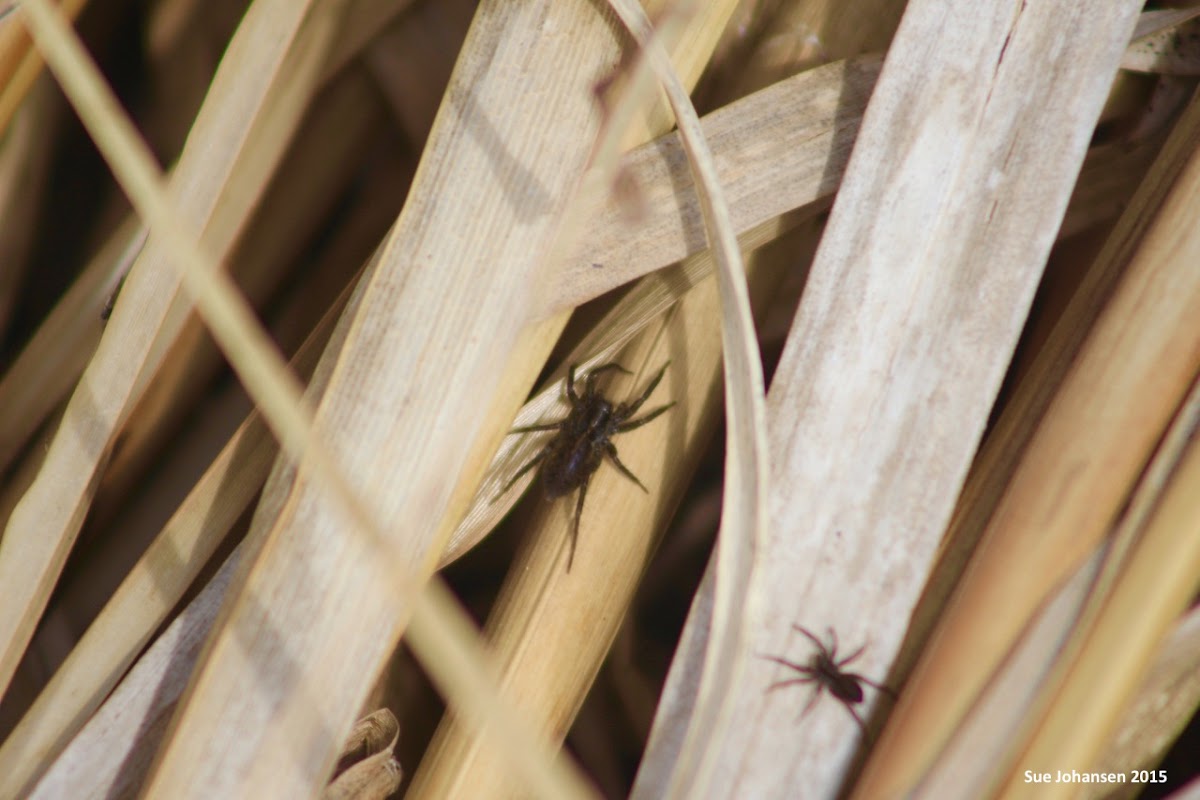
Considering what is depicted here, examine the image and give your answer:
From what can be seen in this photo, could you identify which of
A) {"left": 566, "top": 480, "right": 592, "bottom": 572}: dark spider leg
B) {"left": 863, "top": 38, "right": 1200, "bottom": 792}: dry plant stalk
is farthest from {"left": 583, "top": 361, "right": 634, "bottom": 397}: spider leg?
{"left": 863, "top": 38, "right": 1200, "bottom": 792}: dry plant stalk

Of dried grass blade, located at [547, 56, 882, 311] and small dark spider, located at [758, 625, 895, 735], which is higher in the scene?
dried grass blade, located at [547, 56, 882, 311]

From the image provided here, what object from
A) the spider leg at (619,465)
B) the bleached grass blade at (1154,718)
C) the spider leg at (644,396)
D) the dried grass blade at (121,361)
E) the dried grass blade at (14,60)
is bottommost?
the bleached grass blade at (1154,718)

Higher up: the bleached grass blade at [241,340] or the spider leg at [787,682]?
the bleached grass blade at [241,340]

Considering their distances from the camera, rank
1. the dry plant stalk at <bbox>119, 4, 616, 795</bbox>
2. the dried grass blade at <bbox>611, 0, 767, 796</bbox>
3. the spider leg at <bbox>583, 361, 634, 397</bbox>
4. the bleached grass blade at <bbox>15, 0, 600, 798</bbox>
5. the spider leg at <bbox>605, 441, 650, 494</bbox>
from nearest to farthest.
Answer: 1. the bleached grass blade at <bbox>15, 0, 600, 798</bbox>
2. the dried grass blade at <bbox>611, 0, 767, 796</bbox>
3. the dry plant stalk at <bbox>119, 4, 616, 795</bbox>
4. the spider leg at <bbox>605, 441, 650, 494</bbox>
5. the spider leg at <bbox>583, 361, 634, 397</bbox>

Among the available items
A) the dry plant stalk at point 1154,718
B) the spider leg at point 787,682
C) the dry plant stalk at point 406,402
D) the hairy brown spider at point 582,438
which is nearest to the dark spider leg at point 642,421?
the hairy brown spider at point 582,438

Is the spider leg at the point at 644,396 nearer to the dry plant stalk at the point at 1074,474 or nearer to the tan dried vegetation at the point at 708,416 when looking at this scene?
the tan dried vegetation at the point at 708,416

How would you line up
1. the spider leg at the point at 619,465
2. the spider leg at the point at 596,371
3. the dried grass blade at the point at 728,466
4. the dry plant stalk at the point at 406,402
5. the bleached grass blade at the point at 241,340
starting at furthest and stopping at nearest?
the spider leg at the point at 596,371
the spider leg at the point at 619,465
the dry plant stalk at the point at 406,402
the dried grass blade at the point at 728,466
the bleached grass blade at the point at 241,340

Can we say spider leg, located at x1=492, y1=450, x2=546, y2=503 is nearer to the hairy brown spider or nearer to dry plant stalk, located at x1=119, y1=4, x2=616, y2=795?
the hairy brown spider

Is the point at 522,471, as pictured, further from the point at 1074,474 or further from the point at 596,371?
the point at 1074,474

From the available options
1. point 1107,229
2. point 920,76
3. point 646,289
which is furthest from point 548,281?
point 1107,229
